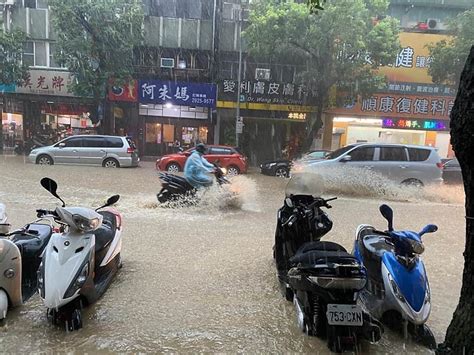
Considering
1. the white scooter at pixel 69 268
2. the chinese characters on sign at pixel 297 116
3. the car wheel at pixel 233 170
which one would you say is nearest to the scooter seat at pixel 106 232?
the white scooter at pixel 69 268

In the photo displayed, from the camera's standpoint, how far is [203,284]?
4305mm

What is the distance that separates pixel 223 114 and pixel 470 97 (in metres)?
20.4

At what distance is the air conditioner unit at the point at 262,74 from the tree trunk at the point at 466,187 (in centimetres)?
2058

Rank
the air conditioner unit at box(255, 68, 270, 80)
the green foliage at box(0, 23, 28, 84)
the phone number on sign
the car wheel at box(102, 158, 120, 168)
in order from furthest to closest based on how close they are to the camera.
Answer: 1. the air conditioner unit at box(255, 68, 270, 80)
2. the phone number on sign
3. the green foliage at box(0, 23, 28, 84)
4. the car wheel at box(102, 158, 120, 168)

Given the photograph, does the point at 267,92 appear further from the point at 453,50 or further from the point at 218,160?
the point at 453,50

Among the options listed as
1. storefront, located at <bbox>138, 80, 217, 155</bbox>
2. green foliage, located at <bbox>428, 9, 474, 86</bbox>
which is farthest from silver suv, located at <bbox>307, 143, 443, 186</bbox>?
storefront, located at <bbox>138, 80, 217, 155</bbox>

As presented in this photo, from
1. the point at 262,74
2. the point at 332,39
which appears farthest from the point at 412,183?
the point at 262,74

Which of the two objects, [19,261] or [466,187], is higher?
[466,187]

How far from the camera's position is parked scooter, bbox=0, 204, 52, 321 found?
3.26 meters

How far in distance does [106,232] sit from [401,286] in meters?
2.60

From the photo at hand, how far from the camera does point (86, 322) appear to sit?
3.35 m

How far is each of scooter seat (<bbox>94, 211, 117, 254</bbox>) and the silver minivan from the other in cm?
1213

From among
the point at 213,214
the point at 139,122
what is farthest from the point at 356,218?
the point at 139,122

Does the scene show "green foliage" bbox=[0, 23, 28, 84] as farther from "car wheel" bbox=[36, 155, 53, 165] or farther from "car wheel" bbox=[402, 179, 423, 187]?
"car wheel" bbox=[402, 179, 423, 187]
